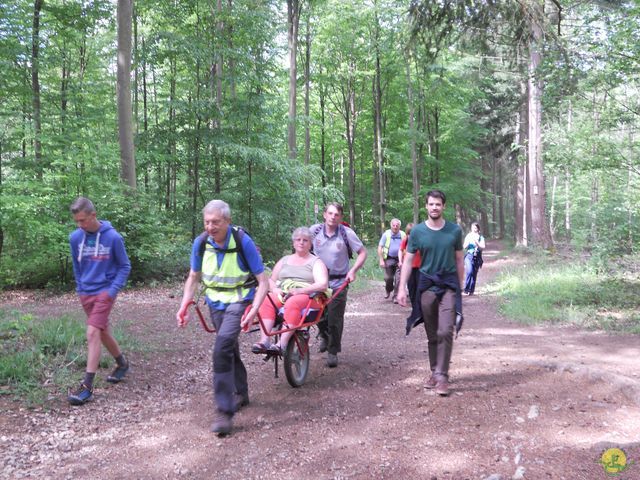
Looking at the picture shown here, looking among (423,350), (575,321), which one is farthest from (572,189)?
(423,350)

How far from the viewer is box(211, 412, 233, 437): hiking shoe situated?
400 cm

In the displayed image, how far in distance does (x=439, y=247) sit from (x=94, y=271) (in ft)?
11.6

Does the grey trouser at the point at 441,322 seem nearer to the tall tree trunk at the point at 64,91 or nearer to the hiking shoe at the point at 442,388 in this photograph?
the hiking shoe at the point at 442,388

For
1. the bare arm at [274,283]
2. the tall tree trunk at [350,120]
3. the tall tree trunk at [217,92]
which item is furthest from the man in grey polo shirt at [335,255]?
the tall tree trunk at [350,120]

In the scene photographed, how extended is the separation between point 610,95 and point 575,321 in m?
5.02

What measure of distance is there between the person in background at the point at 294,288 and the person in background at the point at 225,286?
0.49 m

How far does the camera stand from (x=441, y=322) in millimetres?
4789

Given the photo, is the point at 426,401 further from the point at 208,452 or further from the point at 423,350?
the point at 423,350

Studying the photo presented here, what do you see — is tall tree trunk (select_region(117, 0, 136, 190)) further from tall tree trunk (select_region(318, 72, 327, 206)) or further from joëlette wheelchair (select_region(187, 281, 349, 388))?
tall tree trunk (select_region(318, 72, 327, 206))

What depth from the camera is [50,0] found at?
15727mm

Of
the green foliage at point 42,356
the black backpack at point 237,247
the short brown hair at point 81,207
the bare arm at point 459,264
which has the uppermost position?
the short brown hair at point 81,207

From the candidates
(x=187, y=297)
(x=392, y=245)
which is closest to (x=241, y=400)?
(x=187, y=297)

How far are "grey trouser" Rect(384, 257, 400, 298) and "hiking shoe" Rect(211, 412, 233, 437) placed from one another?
7410 mm

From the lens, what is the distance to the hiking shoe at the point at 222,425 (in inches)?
157
